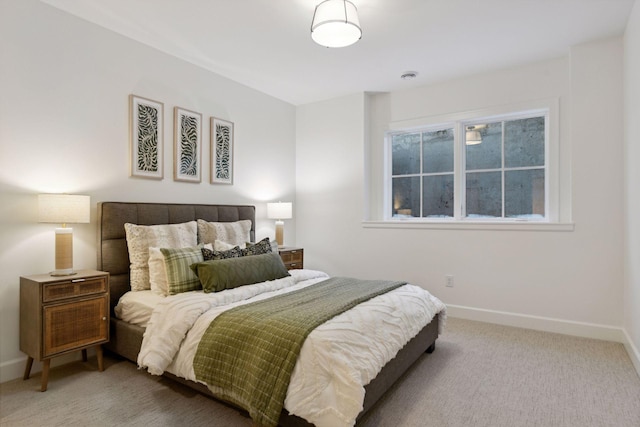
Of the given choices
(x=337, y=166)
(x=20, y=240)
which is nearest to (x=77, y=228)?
(x=20, y=240)

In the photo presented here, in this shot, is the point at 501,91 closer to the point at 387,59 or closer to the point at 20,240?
the point at 387,59

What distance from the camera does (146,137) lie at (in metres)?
3.32

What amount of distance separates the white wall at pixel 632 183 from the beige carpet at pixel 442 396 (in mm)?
327

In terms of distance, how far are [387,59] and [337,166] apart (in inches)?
62.1

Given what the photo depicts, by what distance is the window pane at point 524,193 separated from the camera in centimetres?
378

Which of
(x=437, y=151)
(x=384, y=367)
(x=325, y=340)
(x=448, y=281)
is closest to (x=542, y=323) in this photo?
(x=448, y=281)

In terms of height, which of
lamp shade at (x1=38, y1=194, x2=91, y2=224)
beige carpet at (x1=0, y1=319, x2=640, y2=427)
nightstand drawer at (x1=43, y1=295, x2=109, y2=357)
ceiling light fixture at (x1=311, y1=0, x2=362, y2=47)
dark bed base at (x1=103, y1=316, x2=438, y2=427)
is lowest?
beige carpet at (x1=0, y1=319, x2=640, y2=427)

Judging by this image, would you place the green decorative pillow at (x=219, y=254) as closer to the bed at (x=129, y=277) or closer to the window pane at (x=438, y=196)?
the bed at (x=129, y=277)

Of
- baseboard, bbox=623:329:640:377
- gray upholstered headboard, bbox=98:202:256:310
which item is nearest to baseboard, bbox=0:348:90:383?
gray upholstered headboard, bbox=98:202:256:310

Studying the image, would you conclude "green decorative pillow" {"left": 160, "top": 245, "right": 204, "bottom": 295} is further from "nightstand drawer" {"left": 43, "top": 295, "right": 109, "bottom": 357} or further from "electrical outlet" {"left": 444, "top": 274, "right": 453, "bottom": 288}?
"electrical outlet" {"left": 444, "top": 274, "right": 453, "bottom": 288}

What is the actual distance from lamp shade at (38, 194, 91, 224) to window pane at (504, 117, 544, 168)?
13.2 feet

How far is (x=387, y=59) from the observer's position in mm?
3641

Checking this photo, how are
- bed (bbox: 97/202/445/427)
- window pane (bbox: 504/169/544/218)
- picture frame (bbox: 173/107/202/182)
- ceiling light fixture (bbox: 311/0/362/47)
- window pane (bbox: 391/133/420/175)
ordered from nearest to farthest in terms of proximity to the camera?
1. bed (bbox: 97/202/445/427)
2. ceiling light fixture (bbox: 311/0/362/47)
3. picture frame (bbox: 173/107/202/182)
4. window pane (bbox: 504/169/544/218)
5. window pane (bbox: 391/133/420/175)

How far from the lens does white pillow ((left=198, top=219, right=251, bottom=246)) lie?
3.43 meters
